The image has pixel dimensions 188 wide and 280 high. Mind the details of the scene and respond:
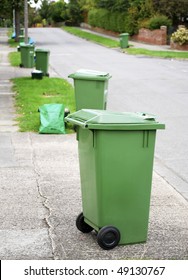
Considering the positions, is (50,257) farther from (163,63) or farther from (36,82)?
(163,63)

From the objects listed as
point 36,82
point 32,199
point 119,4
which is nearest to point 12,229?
point 32,199

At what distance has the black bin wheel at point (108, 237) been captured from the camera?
5957 millimetres

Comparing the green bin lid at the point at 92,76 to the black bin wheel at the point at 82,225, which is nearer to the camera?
the black bin wheel at the point at 82,225

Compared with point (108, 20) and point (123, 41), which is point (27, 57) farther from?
point (108, 20)

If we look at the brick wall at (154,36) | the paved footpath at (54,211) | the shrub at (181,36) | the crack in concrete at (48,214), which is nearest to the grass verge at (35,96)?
the paved footpath at (54,211)

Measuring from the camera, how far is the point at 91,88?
1286cm

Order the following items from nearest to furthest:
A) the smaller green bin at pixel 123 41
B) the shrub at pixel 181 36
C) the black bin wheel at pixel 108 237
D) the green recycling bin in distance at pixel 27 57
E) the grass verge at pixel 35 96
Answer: the black bin wheel at pixel 108 237, the grass verge at pixel 35 96, the green recycling bin in distance at pixel 27 57, the shrub at pixel 181 36, the smaller green bin at pixel 123 41

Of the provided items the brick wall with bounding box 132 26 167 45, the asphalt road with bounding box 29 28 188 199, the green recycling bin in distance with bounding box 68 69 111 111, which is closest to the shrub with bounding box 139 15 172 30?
the brick wall with bounding box 132 26 167 45

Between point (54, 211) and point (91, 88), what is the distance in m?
5.86

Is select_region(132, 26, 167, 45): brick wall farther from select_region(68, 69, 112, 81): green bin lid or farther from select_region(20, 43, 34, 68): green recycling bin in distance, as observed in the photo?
select_region(68, 69, 112, 81): green bin lid

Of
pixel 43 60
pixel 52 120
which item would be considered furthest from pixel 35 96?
pixel 43 60

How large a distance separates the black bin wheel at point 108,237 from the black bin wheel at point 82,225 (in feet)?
1.74

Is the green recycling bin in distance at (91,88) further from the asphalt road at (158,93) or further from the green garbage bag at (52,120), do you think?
the asphalt road at (158,93)

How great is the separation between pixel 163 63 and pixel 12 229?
25485 mm
